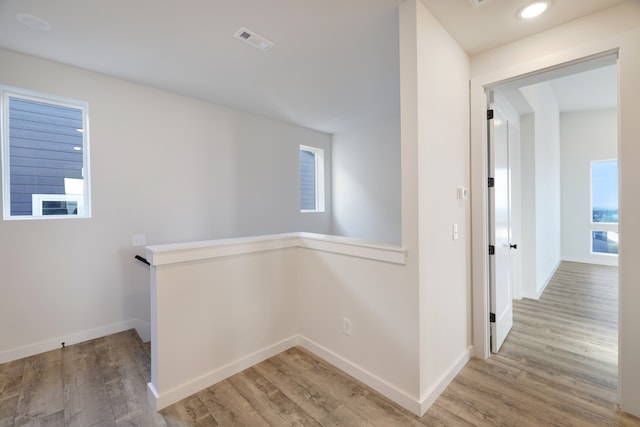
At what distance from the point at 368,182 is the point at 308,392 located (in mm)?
3596

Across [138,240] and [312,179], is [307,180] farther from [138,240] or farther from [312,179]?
[138,240]

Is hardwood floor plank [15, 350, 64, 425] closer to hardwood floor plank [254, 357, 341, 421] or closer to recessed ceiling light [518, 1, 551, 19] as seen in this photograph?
hardwood floor plank [254, 357, 341, 421]

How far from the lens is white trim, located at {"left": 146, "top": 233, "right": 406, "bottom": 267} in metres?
1.84

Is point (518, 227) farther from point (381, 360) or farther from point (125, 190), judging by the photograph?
point (125, 190)

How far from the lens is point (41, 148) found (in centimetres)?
271

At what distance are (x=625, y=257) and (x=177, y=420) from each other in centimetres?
310

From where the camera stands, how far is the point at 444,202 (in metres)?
2.05

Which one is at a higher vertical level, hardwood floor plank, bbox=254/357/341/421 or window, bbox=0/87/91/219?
window, bbox=0/87/91/219

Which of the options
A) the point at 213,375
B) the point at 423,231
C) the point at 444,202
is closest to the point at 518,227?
the point at 444,202

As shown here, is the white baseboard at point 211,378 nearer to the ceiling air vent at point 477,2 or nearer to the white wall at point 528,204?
the ceiling air vent at point 477,2

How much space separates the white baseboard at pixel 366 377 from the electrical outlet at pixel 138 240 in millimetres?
2142

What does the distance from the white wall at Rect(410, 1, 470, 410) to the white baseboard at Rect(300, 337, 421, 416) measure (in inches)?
5.3

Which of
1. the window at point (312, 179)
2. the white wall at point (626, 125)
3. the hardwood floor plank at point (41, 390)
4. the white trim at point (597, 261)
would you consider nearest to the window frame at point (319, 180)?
the window at point (312, 179)

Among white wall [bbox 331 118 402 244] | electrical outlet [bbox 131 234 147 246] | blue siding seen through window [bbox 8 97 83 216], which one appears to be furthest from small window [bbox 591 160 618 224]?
blue siding seen through window [bbox 8 97 83 216]
